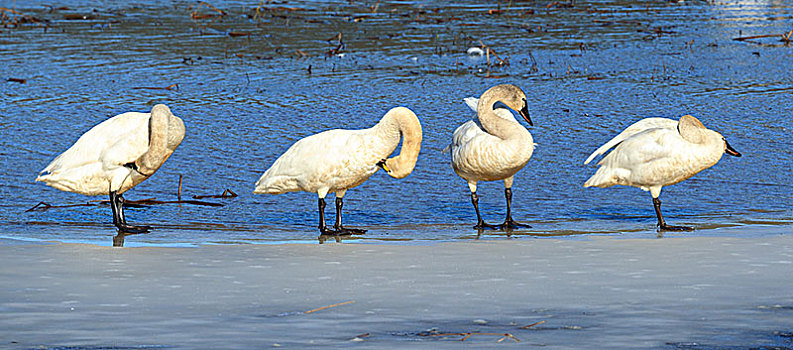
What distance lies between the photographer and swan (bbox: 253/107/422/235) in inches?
314

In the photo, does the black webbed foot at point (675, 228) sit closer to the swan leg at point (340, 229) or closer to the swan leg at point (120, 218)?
the swan leg at point (340, 229)

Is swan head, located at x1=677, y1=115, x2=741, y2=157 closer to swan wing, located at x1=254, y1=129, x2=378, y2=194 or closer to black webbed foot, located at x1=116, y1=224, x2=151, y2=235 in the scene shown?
swan wing, located at x1=254, y1=129, x2=378, y2=194

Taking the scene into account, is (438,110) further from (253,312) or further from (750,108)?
(253,312)

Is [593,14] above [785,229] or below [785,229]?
above

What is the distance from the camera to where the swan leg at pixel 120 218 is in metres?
7.98

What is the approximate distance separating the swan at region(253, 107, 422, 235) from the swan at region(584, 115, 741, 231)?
1.33 metres

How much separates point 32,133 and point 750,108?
7.44 m

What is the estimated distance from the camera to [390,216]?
8672 millimetres

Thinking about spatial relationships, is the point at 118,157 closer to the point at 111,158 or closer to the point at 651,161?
the point at 111,158

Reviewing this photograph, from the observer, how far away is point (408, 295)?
5559 millimetres

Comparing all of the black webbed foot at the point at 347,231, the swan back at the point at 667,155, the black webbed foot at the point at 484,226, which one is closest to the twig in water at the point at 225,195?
the black webbed foot at the point at 347,231

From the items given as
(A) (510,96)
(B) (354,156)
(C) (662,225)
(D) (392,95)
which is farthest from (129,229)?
(D) (392,95)

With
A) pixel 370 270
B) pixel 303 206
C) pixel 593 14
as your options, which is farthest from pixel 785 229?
pixel 593 14

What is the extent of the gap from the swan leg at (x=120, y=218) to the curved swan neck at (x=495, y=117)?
2.53 meters
